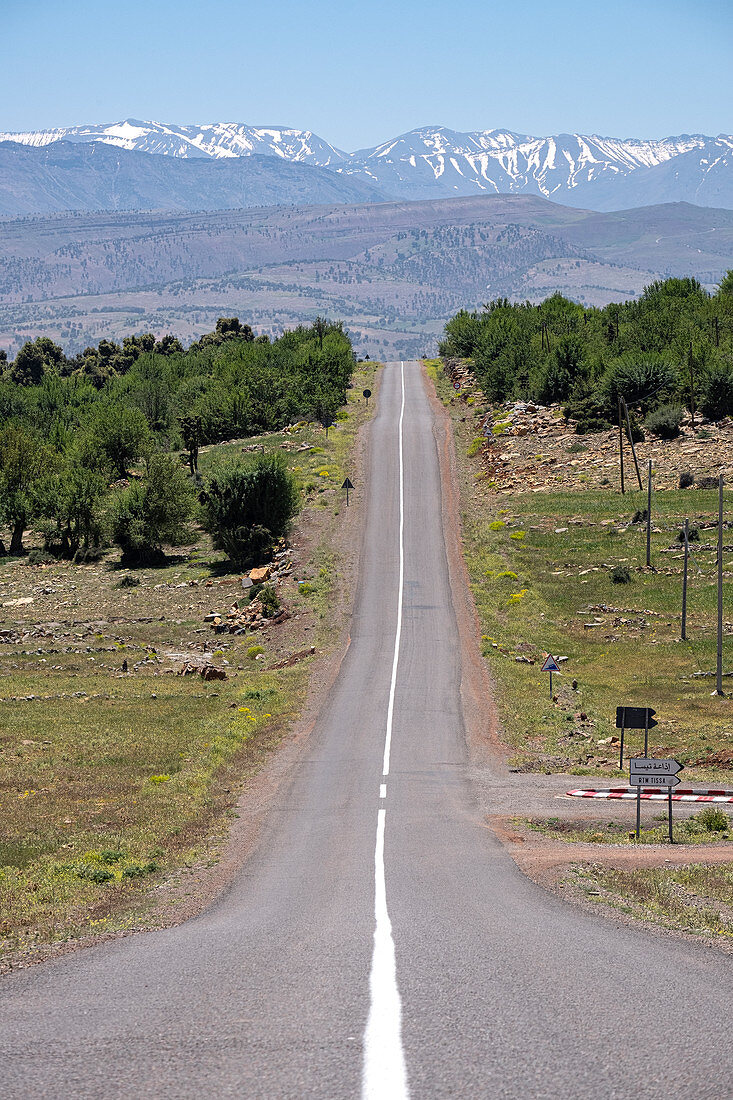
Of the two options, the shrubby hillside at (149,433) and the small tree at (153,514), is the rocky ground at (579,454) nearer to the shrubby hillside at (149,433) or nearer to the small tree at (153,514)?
the shrubby hillside at (149,433)

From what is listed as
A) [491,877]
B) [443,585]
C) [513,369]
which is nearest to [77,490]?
[443,585]

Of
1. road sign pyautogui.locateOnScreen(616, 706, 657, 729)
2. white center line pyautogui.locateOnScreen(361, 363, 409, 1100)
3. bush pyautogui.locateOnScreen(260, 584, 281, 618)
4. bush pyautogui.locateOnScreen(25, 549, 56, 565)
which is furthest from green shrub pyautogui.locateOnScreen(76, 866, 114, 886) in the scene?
bush pyautogui.locateOnScreen(25, 549, 56, 565)

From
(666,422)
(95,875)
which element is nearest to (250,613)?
(95,875)

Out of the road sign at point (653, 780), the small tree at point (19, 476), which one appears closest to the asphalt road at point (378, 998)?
the road sign at point (653, 780)

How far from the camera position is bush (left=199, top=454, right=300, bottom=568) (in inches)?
2916

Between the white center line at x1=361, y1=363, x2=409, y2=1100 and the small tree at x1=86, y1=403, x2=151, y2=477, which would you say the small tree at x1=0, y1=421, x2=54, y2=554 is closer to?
the small tree at x1=86, y1=403, x2=151, y2=477

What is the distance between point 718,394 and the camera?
327ft

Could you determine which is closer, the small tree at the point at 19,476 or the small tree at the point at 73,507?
the small tree at the point at 73,507

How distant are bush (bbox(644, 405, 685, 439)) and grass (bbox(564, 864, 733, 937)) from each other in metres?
80.6

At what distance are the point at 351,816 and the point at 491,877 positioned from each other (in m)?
7.40

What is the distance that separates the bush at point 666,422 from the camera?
9750 centimetres

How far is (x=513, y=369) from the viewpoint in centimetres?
12331

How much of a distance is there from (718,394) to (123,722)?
76905mm

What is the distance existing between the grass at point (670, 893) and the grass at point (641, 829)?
335cm
